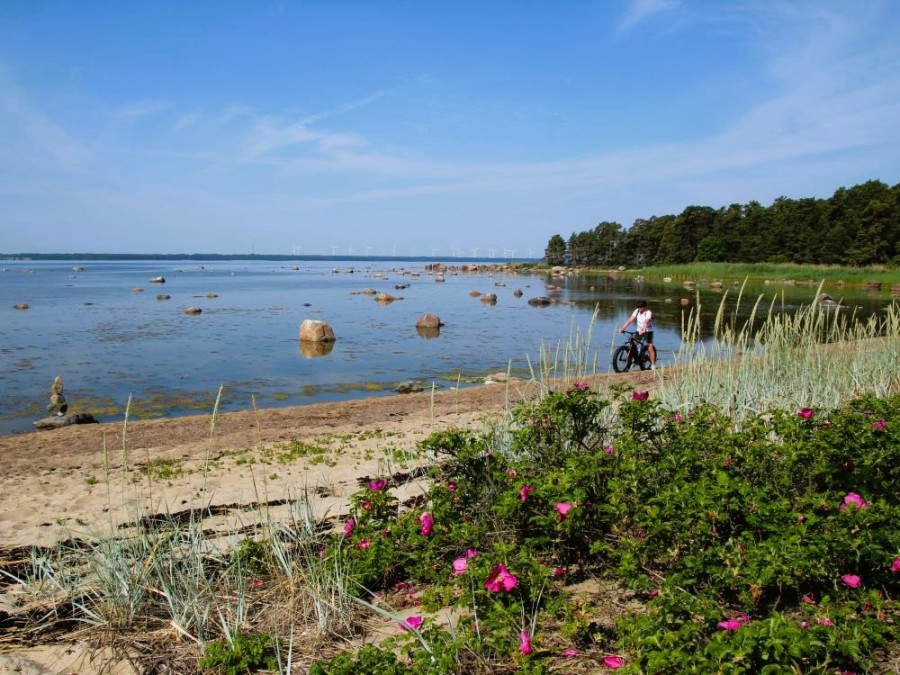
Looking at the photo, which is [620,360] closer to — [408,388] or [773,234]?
[408,388]

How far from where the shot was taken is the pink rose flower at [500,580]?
8.90ft

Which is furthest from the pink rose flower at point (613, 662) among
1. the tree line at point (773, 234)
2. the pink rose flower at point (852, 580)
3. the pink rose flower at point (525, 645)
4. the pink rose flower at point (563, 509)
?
the tree line at point (773, 234)

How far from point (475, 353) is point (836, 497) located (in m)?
16.0

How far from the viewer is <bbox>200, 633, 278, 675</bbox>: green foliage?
105 inches

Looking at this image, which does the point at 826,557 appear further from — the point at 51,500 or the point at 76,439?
the point at 76,439

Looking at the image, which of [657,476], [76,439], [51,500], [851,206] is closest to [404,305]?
[76,439]

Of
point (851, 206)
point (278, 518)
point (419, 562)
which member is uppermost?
point (851, 206)

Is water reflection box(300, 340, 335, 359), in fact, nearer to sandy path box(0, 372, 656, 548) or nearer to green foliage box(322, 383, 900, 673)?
sandy path box(0, 372, 656, 548)

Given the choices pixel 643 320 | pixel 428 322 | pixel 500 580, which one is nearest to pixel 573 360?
pixel 500 580

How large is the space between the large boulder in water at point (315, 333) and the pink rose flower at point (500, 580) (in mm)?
19097

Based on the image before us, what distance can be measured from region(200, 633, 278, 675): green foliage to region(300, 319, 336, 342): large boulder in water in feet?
61.9

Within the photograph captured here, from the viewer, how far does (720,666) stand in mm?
2018

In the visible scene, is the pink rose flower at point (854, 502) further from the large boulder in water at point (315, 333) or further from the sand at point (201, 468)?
the large boulder in water at point (315, 333)

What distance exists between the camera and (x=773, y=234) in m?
69.6
